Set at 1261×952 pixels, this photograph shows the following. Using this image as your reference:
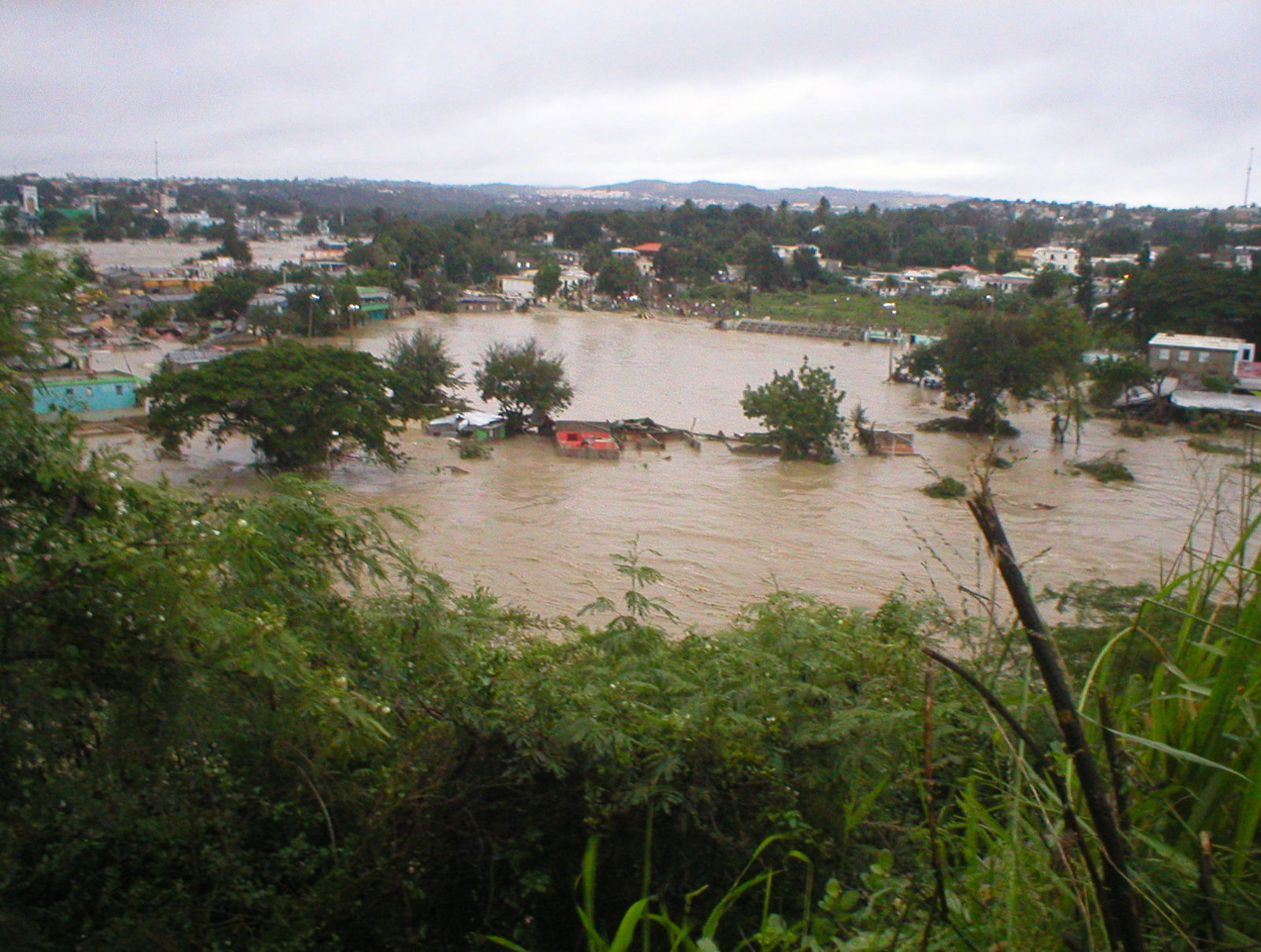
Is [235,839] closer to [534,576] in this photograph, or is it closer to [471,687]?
[471,687]

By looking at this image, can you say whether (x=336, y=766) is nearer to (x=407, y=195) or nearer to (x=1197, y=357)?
(x=1197, y=357)

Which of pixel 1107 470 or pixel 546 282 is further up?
pixel 546 282

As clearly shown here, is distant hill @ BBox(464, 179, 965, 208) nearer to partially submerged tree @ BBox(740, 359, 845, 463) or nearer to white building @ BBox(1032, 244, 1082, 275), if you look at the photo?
white building @ BBox(1032, 244, 1082, 275)

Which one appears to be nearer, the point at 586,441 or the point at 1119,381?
the point at 586,441

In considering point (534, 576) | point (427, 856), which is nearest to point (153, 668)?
point (427, 856)

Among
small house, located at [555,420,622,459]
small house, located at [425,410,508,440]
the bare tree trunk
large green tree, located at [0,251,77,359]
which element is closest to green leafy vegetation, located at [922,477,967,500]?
small house, located at [555,420,622,459]

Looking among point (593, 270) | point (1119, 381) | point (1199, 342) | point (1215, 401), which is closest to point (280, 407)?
point (1119, 381)
